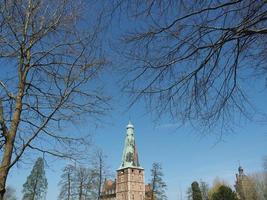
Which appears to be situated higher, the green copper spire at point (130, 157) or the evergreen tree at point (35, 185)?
the green copper spire at point (130, 157)

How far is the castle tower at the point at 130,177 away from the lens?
93.0 metres

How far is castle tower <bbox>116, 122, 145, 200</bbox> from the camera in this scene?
9296 cm

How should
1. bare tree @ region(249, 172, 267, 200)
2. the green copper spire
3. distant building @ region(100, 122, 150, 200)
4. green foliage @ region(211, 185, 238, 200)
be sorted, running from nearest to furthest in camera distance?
green foliage @ region(211, 185, 238, 200), bare tree @ region(249, 172, 267, 200), the green copper spire, distant building @ region(100, 122, 150, 200)

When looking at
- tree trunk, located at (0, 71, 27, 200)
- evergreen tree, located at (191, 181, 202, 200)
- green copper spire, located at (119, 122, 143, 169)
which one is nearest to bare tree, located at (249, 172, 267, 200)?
evergreen tree, located at (191, 181, 202, 200)

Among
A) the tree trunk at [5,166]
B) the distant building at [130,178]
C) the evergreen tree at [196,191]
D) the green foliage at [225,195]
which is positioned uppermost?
the distant building at [130,178]

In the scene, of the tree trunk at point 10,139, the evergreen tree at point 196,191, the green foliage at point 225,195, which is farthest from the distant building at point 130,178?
the tree trunk at point 10,139

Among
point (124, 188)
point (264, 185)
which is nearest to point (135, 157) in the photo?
point (124, 188)

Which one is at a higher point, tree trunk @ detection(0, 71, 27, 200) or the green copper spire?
the green copper spire

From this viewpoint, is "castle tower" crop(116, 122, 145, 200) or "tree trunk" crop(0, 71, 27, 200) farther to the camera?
"castle tower" crop(116, 122, 145, 200)

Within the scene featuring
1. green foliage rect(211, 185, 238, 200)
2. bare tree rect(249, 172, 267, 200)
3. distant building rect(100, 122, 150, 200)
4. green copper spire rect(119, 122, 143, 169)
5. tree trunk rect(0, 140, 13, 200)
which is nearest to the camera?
tree trunk rect(0, 140, 13, 200)

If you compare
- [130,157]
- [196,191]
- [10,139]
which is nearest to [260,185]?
[196,191]

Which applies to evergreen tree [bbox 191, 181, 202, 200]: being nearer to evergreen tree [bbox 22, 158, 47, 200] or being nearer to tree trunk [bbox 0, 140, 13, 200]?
evergreen tree [bbox 22, 158, 47, 200]

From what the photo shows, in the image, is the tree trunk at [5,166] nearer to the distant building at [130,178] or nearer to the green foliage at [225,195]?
the green foliage at [225,195]

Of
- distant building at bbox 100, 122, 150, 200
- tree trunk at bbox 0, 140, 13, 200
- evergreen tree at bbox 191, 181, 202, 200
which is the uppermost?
distant building at bbox 100, 122, 150, 200
